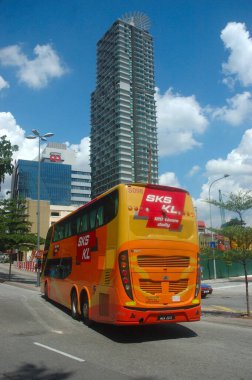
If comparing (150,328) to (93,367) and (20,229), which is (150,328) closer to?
(93,367)

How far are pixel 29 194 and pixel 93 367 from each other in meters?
158

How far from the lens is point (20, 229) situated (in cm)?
3625

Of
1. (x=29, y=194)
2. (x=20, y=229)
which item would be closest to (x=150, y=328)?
(x=20, y=229)

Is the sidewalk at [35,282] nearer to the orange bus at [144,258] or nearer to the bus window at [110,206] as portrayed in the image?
the orange bus at [144,258]

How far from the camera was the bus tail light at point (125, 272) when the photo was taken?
988 cm

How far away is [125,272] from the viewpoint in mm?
9938

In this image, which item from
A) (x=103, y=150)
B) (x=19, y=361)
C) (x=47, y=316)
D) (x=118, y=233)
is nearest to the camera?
(x=19, y=361)

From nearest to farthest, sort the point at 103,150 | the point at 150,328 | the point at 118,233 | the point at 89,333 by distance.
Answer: the point at 118,233 → the point at 89,333 → the point at 150,328 → the point at 103,150

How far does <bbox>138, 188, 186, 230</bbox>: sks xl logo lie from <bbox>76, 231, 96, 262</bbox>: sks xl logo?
229cm

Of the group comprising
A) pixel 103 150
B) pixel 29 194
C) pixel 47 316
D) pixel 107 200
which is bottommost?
pixel 47 316

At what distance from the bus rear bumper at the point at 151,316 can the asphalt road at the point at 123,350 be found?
484mm

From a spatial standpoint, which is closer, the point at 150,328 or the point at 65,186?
the point at 150,328

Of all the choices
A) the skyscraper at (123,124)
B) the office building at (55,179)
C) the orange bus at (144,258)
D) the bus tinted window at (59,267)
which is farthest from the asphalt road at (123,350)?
the skyscraper at (123,124)

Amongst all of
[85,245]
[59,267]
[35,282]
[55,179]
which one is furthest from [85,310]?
[55,179]
